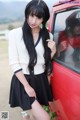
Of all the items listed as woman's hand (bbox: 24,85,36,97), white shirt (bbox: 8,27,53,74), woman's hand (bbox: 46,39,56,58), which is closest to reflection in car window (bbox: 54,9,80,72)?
woman's hand (bbox: 46,39,56,58)

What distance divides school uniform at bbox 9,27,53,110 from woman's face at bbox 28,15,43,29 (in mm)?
159

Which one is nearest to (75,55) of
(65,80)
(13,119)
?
(65,80)

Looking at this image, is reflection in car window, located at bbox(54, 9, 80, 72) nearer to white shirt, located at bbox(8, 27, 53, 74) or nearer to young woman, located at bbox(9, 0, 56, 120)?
young woman, located at bbox(9, 0, 56, 120)

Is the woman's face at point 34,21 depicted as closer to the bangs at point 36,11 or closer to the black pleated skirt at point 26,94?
the bangs at point 36,11

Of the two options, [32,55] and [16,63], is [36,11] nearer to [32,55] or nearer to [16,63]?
[32,55]

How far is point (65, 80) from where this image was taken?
307 centimetres

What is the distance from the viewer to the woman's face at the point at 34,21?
9.85ft

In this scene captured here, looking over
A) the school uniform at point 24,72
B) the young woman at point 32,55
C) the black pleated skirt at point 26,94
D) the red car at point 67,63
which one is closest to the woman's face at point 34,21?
the young woman at point 32,55

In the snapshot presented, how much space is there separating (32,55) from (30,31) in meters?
0.24

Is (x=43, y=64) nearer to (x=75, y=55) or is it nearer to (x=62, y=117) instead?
(x=75, y=55)

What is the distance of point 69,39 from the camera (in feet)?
11.2

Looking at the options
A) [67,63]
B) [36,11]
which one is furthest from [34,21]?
[67,63]

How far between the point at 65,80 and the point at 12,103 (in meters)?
0.66

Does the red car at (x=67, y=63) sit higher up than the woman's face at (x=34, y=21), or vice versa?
the woman's face at (x=34, y=21)
